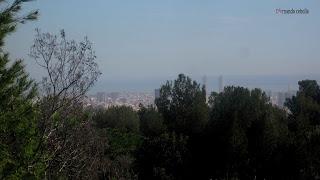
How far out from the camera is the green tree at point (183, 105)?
3519 cm

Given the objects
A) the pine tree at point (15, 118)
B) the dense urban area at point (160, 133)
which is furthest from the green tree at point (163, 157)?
the pine tree at point (15, 118)

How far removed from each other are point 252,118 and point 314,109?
705 cm

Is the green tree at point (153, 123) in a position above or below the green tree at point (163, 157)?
above

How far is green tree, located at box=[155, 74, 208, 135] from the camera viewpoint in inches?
1385

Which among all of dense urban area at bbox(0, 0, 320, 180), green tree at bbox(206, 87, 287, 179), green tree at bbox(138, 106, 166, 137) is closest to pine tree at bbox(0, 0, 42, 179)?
dense urban area at bbox(0, 0, 320, 180)

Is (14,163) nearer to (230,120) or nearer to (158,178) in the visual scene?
(158,178)

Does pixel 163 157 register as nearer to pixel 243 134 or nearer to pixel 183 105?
pixel 243 134

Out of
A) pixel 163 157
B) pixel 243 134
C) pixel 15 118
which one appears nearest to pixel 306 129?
pixel 243 134

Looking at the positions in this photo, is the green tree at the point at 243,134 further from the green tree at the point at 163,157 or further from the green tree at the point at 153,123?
the green tree at the point at 153,123

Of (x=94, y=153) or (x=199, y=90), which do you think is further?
(x=199, y=90)

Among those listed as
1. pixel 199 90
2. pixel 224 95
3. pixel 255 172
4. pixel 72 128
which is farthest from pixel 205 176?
pixel 72 128

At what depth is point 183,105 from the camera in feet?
122

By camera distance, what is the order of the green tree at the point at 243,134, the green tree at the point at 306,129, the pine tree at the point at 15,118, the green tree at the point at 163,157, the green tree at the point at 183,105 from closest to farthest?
the pine tree at the point at 15,118, the green tree at the point at 306,129, the green tree at the point at 243,134, the green tree at the point at 163,157, the green tree at the point at 183,105

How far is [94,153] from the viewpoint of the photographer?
15.8m
